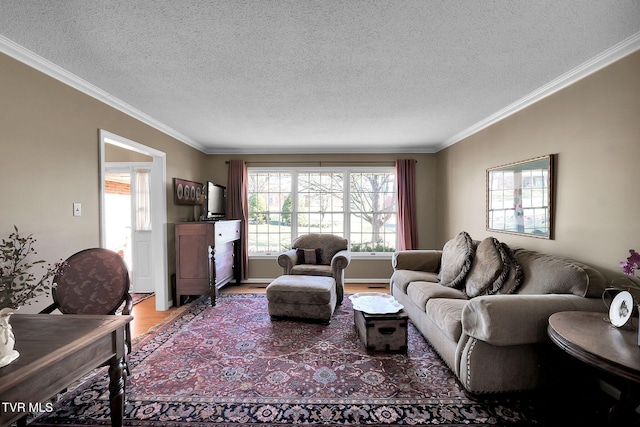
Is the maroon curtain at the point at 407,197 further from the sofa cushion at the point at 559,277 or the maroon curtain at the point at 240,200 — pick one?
the maroon curtain at the point at 240,200

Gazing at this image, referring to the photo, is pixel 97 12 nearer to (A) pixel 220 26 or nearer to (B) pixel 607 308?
(A) pixel 220 26

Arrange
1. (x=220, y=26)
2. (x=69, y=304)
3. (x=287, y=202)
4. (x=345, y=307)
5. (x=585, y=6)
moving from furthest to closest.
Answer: (x=287, y=202) → (x=345, y=307) → (x=69, y=304) → (x=220, y=26) → (x=585, y=6)

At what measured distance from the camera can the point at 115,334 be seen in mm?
1388

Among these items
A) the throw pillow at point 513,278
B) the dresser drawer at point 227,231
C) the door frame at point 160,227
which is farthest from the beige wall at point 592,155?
the door frame at point 160,227

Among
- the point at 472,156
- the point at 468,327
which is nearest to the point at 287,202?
the point at 472,156

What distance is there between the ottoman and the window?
2.01m

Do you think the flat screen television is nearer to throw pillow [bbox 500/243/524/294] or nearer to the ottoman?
the ottoman

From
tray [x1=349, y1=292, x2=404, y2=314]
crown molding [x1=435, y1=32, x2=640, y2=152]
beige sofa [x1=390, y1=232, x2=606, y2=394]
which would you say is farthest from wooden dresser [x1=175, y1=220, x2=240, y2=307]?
crown molding [x1=435, y1=32, x2=640, y2=152]

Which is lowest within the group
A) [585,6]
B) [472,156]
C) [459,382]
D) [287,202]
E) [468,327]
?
[459,382]

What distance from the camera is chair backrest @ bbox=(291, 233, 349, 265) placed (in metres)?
4.25

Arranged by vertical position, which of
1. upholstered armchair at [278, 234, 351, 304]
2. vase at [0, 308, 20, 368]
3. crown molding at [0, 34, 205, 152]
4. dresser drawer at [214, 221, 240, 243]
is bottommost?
upholstered armchair at [278, 234, 351, 304]

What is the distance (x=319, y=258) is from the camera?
13.8 feet

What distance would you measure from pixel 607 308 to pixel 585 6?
185cm

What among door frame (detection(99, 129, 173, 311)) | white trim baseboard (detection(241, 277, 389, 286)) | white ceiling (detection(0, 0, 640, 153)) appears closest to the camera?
white ceiling (detection(0, 0, 640, 153))
